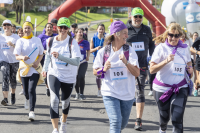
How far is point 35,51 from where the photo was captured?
6215mm

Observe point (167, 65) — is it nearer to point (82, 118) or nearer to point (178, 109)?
point (178, 109)

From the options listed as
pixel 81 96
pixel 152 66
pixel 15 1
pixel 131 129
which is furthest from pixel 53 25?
pixel 15 1

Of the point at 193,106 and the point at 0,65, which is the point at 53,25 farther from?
the point at 193,106

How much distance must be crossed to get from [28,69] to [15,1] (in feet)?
213

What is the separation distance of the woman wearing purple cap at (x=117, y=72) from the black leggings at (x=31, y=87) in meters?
2.51

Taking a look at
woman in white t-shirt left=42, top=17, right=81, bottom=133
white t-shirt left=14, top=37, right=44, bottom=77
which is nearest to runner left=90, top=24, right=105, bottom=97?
white t-shirt left=14, top=37, right=44, bottom=77

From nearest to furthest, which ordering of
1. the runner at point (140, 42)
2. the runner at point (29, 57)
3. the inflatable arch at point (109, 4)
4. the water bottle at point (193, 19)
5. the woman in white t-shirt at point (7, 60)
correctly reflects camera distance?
the runner at point (140, 42) < the runner at point (29, 57) < the woman in white t-shirt at point (7, 60) < the inflatable arch at point (109, 4) < the water bottle at point (193, 19)

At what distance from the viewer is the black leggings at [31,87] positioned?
235 inches

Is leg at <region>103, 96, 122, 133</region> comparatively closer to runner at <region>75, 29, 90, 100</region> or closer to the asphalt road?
the asphalt road

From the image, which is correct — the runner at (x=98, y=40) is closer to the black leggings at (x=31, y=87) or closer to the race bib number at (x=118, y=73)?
the black leggings at (x=31, y=87)

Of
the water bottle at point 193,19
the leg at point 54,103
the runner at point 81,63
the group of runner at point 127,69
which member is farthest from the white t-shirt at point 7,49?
the water bottle at point 193,19

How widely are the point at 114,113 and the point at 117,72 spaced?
20.9 inches

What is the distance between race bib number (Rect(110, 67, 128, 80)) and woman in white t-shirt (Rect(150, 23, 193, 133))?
0.62 metres

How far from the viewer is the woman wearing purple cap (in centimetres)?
379
